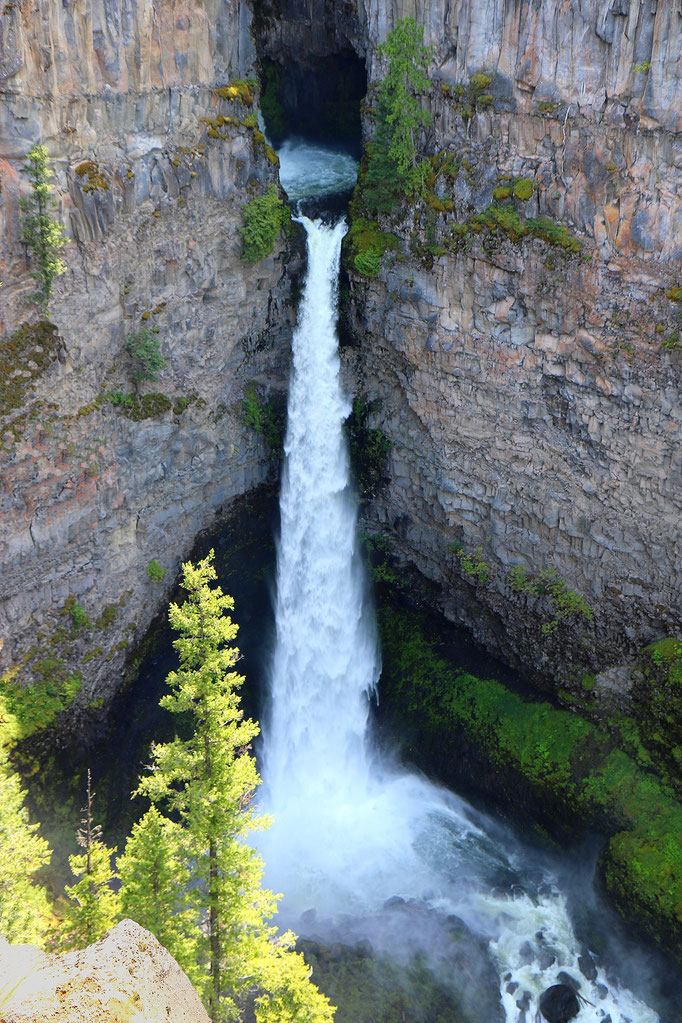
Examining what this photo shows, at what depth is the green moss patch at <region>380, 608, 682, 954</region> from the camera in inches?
925

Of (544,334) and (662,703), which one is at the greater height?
(544,334)

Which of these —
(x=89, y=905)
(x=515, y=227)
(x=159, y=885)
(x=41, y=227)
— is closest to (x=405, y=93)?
(x=515, y=227)

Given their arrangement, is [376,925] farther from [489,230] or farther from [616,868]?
[489,230]

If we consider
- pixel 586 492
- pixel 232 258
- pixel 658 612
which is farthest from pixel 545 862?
pixel 232 258

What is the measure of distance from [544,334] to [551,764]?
37.6ft

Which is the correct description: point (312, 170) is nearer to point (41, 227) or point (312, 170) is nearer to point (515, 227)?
point (515, 227)

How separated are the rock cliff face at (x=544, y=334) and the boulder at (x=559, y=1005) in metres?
7.57

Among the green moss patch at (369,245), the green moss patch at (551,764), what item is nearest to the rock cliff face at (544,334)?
the green moss patch at (369,245)

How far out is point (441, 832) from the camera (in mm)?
26344

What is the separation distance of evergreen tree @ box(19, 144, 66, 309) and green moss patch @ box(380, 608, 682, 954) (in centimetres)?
1399

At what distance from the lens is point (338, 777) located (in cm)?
2794

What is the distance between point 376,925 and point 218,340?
641 inches

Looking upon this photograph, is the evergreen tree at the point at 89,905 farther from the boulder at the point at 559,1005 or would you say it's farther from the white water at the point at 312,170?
the white water at the point at 312,170

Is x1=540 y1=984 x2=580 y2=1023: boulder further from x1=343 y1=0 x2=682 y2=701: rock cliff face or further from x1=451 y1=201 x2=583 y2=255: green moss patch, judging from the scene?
x1=451 y1=201 x2=583 y2=255: green moss patch
